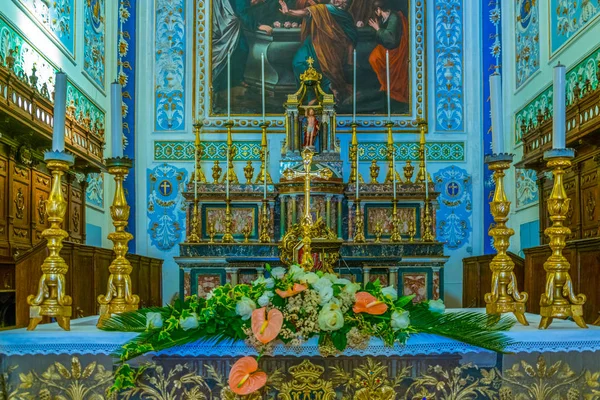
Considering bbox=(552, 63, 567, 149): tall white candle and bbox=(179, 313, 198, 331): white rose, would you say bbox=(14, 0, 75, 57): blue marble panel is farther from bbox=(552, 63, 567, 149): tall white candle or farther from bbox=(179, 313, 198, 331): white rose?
bbox=(552, 63, 567, 149): tall white candle

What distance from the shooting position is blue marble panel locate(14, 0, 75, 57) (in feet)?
27.9

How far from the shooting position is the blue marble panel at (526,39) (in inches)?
420

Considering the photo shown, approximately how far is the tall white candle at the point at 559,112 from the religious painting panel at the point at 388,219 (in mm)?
7023

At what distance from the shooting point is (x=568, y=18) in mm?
9344

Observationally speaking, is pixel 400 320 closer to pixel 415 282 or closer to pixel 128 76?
pixel 415 282

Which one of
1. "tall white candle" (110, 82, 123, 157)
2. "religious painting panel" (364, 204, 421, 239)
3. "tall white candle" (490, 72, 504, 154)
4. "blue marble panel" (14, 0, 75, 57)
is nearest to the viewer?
"tall white candle" (490, 72, 504, 154)

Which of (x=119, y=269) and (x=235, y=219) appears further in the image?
(x=235, y=219)

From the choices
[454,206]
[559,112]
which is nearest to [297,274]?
[559,112]

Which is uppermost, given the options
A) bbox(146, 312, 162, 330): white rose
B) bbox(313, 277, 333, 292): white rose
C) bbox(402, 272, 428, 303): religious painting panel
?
bbox(313, 277, 333, 292): white rose

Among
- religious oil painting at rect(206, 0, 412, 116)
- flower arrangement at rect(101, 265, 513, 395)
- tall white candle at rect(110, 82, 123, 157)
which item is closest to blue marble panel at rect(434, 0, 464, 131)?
religious oil painting at rect(206, 0, 412, 116)

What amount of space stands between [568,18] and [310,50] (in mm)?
4553

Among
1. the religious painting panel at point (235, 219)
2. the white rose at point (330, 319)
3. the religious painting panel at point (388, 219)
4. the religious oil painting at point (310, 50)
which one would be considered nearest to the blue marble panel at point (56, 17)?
the religious oil painting at point (310, 50)

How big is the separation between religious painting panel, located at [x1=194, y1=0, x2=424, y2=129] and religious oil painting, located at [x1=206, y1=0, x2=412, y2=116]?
0.02 m

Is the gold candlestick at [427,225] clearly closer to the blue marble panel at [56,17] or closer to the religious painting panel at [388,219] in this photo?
the religious painting panel at [388,219]
